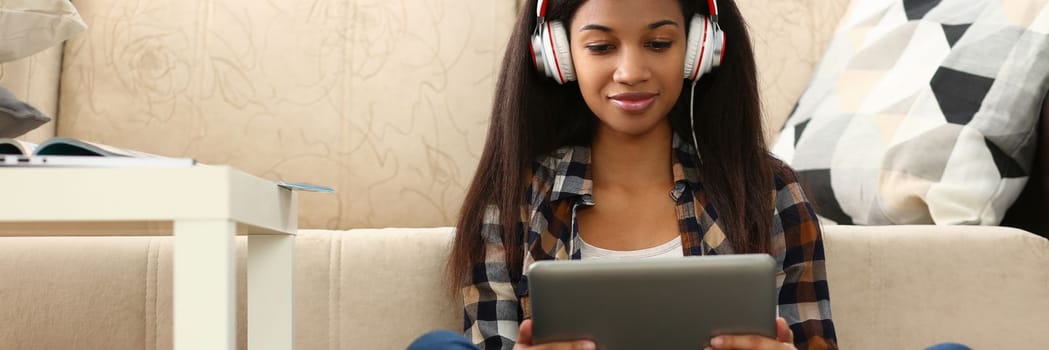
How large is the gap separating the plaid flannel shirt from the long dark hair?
13 mm

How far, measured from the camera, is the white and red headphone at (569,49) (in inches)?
41.9

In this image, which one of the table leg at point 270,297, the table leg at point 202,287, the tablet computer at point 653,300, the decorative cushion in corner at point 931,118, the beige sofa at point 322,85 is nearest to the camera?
the table leg at point 202,287

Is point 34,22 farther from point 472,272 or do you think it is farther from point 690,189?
point 690,189

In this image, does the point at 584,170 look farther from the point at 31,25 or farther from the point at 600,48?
the point at 31,25

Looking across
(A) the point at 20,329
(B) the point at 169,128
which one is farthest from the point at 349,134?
(A) the point at 20,329

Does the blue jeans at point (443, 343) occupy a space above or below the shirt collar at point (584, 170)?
below

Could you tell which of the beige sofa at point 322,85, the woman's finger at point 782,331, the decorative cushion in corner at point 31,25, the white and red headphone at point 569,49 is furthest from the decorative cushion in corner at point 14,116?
the woman's finger at point 782,331

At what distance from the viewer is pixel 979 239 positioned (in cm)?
115

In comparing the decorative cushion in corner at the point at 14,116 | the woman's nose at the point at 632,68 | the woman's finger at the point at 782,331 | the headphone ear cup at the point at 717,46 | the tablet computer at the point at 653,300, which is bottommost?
the woman's finger at the point at 782,331

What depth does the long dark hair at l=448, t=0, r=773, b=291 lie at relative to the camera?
1.10 m

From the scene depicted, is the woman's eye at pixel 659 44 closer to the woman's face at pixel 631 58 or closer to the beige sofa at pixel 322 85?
the woman's face at pixel 631 58

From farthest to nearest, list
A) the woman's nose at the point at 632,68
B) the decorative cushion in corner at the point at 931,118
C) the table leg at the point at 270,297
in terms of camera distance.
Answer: the decorative cushion in corner at the point at 931,118, the woman's nose at the point at 632,68, the table leg at the point at 270,297

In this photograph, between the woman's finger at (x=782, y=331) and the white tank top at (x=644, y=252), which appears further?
the white tank top at (x=644, y=252)

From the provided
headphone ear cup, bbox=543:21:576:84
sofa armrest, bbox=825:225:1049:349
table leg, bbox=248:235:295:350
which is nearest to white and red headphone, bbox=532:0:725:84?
headphone ear cup, bbox=543:21:576:84
